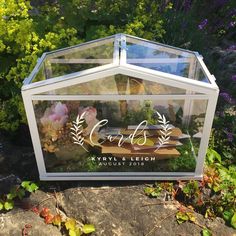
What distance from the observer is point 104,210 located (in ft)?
7.56

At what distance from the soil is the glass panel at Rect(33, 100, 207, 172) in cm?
14

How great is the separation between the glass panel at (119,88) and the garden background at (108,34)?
763mm

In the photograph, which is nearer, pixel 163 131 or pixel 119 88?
pixel 119 88

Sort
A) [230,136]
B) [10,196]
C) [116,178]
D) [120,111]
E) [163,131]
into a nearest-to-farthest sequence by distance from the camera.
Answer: [120,111], [163,131], [10,196], [116,178], [230,136]

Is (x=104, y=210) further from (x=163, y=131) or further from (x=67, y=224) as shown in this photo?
(x=163, y=131)

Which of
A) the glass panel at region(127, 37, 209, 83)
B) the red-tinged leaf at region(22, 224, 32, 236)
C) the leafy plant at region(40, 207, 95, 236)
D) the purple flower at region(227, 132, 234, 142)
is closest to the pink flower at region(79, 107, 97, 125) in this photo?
the glass panel at region(127, 37, 209, 83)

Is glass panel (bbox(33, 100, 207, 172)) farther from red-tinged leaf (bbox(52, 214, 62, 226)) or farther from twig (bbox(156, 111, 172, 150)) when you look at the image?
red-tinged leaf (bbox(52, 214, 62, 226))

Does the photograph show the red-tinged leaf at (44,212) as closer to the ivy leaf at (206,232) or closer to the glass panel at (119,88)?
the glass panel at (119,88)

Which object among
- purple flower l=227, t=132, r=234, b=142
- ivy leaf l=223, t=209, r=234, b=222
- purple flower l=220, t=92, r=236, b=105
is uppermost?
purple flower l=220, t=92, r=236, b=105

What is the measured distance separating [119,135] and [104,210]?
508mm

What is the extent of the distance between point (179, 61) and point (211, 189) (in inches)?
35.8

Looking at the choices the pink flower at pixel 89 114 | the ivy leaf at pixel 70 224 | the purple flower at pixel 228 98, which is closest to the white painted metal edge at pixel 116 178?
the ivy leaf at pixel 70 224

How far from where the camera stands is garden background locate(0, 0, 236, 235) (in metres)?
2.40

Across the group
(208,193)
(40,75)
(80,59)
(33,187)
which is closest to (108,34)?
(80,59)
